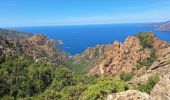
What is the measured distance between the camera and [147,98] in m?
23.8

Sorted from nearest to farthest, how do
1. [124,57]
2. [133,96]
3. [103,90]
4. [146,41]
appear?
[133,96] → [103,90] → [124,57] → [146,41]

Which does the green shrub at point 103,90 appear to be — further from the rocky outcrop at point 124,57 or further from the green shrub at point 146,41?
the green shrub at point 146,41

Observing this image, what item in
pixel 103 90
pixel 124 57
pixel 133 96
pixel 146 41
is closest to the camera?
pixel 133 96

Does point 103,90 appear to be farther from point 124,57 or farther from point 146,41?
point 146,41

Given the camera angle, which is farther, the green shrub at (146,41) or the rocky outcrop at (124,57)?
the green shrub at (146,41)

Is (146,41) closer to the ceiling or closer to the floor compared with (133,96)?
closer to the floor

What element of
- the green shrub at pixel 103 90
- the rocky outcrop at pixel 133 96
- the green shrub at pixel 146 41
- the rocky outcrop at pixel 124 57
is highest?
the rocky outcrop at pixel 133 96

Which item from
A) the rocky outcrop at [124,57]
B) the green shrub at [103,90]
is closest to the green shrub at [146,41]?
the rocky outcrop at [124,57]

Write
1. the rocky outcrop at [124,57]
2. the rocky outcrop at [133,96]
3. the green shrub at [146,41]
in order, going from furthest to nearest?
the green shrub at [146,41]
the rocky outcrop at [124,57]
the rocky outcrop at [133,96]

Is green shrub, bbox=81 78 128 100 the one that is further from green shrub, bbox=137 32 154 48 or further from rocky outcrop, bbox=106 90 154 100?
green shrub, bbox=137 32 154 48

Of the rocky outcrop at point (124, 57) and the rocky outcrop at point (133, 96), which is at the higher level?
the rocky outcrop at point (133, 96)

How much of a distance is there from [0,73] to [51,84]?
19.5 meters

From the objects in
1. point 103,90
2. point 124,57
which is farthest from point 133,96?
point 124,57

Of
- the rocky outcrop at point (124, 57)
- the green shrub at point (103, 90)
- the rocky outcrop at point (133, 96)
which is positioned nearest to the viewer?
the rocky outcrop at point (133, 96)
